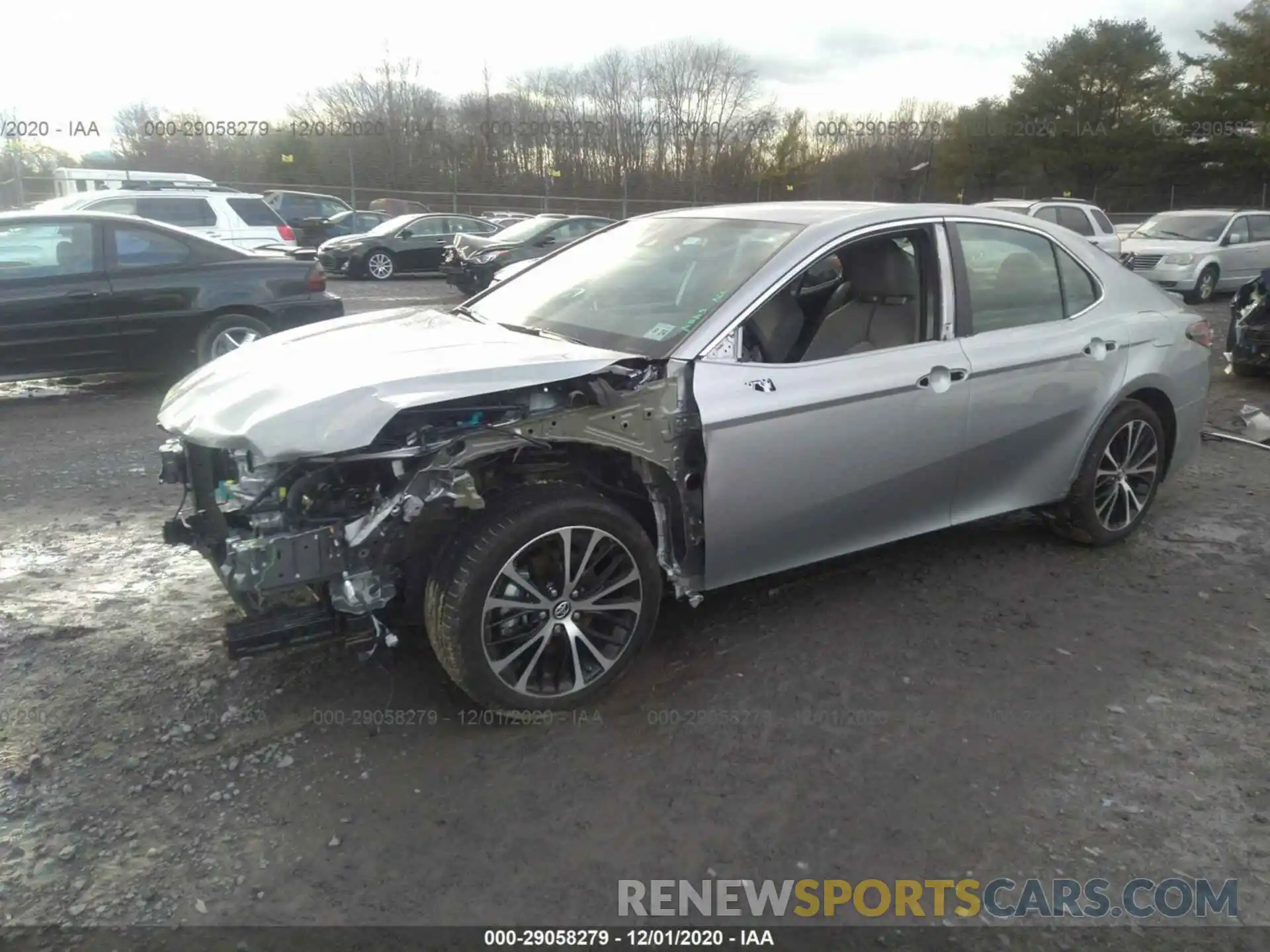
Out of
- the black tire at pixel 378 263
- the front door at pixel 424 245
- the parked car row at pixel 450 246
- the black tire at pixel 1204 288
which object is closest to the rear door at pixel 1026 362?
the parked car row at pixel 450 246

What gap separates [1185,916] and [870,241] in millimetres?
2662

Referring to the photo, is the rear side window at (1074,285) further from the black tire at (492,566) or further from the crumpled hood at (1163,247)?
the crumpled hood at (1163,247)

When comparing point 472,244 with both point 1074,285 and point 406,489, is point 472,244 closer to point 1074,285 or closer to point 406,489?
point 1074,285

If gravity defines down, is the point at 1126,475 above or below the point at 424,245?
below

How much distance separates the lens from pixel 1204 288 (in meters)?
16.0

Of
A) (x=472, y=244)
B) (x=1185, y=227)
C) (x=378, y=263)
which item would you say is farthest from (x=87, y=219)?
(x=1185, y=227)

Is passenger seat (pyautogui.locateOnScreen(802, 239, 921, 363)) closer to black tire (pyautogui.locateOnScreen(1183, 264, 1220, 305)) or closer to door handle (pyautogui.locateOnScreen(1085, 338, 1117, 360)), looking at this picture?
door handle (pyautogui.locateOnScreen(1085, 338, 1117, 360))

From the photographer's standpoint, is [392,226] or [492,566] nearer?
[492,566]

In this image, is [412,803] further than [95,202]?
No

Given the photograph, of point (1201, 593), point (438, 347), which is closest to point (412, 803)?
point (438, 347)

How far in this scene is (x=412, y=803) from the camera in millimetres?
2777

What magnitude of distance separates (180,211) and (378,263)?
6.29m

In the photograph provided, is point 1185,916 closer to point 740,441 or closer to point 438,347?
point 740,441

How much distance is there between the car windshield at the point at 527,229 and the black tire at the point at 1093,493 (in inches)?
515
